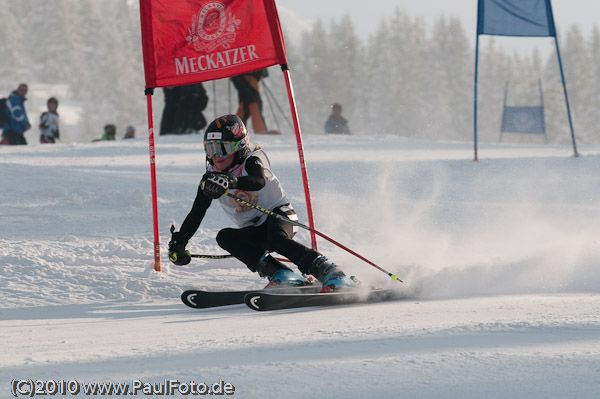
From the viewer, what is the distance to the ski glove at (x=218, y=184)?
4.81 m

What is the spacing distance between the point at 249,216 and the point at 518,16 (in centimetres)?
807

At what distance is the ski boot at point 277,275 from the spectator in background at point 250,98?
10547 millimetres

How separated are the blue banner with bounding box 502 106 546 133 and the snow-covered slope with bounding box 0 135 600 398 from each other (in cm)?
734

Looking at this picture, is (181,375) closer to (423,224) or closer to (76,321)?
(76,321)

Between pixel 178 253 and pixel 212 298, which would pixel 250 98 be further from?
pixel 212 298

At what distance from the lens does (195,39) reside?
622 cm

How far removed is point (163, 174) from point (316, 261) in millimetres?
5548

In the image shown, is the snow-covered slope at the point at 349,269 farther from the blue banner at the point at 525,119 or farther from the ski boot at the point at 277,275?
the blue banner at the point at 525,119

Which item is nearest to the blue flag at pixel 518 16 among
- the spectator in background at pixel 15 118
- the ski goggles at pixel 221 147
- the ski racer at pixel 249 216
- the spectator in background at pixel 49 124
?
the ski racer at pixel 249 216

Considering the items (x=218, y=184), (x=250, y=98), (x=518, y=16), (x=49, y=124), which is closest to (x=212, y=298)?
(x=218, y=184)

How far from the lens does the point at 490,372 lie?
101 inches

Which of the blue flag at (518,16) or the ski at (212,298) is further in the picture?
the blue flag at (518,16)

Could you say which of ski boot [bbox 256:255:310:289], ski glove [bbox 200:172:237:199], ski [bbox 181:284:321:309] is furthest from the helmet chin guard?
ski [bbox 181:284:321:309]

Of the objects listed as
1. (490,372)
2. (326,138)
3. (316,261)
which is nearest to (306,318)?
(316,261)
